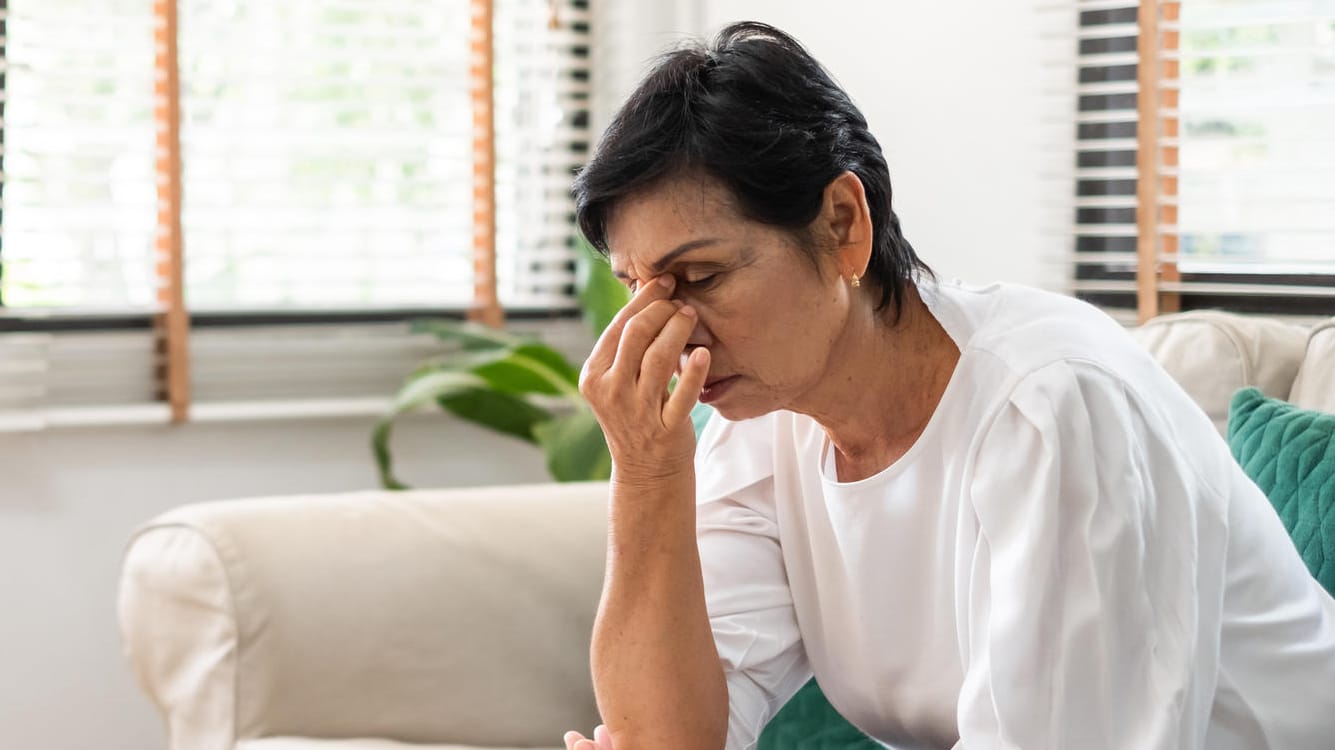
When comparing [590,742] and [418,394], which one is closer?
[590,742]

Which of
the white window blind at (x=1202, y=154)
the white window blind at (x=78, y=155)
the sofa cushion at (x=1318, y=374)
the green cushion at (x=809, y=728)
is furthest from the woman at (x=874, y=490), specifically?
the white window blind at (x=78, y=155)

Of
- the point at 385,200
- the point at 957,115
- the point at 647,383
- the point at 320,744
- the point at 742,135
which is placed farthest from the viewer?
the point at 385,200

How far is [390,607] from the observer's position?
5.31 feet

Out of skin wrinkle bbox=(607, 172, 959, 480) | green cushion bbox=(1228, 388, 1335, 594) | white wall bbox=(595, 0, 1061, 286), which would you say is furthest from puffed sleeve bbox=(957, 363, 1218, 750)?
white wall bbox=(595, 0, 1061, 286)

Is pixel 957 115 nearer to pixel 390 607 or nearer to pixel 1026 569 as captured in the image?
pixel 390 607

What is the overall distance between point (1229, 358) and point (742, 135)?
77 cm

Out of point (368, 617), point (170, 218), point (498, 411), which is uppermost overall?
point (170, 218)

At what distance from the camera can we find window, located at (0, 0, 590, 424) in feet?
8.48

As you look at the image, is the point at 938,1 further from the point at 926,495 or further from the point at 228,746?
the point at 228,746

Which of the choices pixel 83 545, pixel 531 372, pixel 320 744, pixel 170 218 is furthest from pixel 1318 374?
pixel 83 545

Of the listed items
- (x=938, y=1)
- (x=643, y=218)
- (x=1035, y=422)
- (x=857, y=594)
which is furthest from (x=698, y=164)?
(x=938, y=1)

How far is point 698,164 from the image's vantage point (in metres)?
1.11

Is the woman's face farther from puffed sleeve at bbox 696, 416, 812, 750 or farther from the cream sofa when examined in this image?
the cream sofa

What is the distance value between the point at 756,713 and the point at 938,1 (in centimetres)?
146
